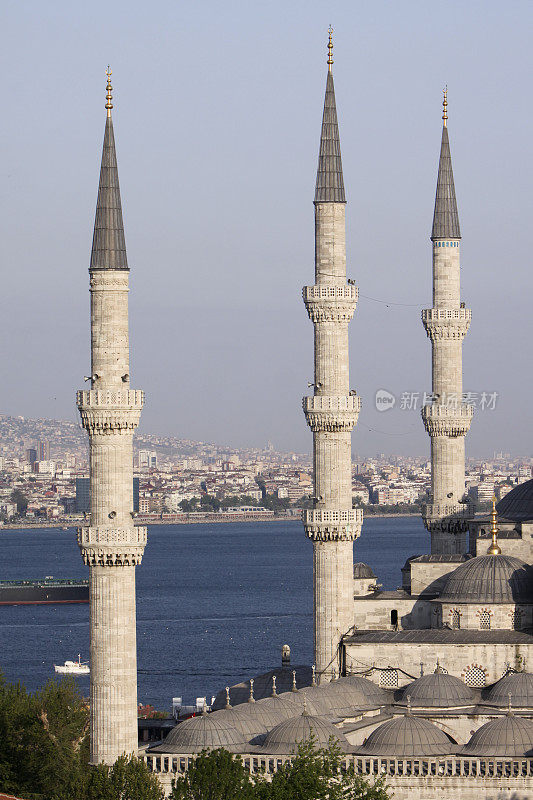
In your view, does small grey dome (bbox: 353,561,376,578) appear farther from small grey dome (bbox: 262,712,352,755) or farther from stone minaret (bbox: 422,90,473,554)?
small grey dome (bbox: 262,712,352,755)

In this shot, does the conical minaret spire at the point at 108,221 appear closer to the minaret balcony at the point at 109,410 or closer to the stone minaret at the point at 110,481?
the stone minaret at the point at 110,481

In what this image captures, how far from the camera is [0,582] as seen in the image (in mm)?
145750

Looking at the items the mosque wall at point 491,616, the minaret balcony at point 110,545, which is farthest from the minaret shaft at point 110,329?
the mosque wall at point 491,616

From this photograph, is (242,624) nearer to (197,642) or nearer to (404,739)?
(197,642)

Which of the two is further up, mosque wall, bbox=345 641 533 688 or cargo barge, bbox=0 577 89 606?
mosque wall, bbox=345 641 533 688

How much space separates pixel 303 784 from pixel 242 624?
7844cm

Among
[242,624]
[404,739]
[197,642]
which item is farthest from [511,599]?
[242,624]

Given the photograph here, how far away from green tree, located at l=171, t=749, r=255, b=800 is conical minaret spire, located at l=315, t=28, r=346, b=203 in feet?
60.5

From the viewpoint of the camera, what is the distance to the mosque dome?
53.9m

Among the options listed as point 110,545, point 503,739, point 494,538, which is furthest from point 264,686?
point 503,739

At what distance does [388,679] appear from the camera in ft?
154

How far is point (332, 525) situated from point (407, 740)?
1047 centimetres

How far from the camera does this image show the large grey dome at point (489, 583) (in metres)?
47.2

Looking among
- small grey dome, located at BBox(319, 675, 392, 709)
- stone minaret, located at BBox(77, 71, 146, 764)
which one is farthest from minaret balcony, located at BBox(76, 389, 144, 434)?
small grey dome, located at BBox(319, 675, 392, 709)
